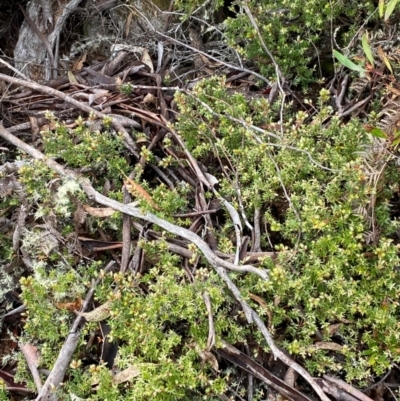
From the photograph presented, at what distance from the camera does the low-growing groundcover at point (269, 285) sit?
6.40ft

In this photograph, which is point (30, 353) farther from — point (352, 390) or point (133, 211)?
point (352, 390)

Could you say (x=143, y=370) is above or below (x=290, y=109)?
below

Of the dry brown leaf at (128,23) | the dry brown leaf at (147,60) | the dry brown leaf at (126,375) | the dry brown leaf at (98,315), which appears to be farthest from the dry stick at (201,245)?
the dry brown leaf at (128,23)

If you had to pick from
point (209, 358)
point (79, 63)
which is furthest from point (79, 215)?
point (79, 63)

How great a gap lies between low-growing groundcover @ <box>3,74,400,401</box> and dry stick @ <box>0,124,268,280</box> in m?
0.05

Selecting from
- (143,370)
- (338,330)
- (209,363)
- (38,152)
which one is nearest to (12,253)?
(38,152)

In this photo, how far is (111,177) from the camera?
2.53m

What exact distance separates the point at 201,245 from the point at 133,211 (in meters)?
0.37

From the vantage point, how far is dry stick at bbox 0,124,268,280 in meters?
2.08

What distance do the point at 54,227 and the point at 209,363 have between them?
100cm

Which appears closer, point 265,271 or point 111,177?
point 265,271

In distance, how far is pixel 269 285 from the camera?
1.98m

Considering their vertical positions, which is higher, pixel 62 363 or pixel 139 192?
pixel 139 192

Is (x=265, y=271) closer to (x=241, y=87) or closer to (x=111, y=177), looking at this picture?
(x=111, y=177)
